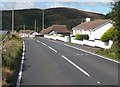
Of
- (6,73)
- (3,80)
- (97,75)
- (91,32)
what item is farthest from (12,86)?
(91,32)

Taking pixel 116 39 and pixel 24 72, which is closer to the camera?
pixel 24 72

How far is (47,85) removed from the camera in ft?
47.1

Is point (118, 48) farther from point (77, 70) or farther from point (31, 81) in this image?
point (31, 81)

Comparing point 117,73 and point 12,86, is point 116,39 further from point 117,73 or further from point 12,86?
point 12,86

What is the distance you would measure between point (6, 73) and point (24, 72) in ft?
6.99

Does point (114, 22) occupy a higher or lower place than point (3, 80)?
higher

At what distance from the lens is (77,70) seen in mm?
19969

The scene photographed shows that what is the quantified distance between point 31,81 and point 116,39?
14.5 metres

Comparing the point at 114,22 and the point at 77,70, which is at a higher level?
the point at 114,22

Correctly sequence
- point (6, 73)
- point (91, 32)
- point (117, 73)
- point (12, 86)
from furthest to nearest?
point (91, 32) → point (117, 73) → point (6, 73) → point (12, 86)

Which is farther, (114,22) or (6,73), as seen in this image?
(114,22)

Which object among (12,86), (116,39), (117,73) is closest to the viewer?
(12,86)

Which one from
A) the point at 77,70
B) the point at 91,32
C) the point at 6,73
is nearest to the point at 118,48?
the point at 77,70

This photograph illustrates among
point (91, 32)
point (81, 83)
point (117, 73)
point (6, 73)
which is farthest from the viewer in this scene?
point (91, 32)
